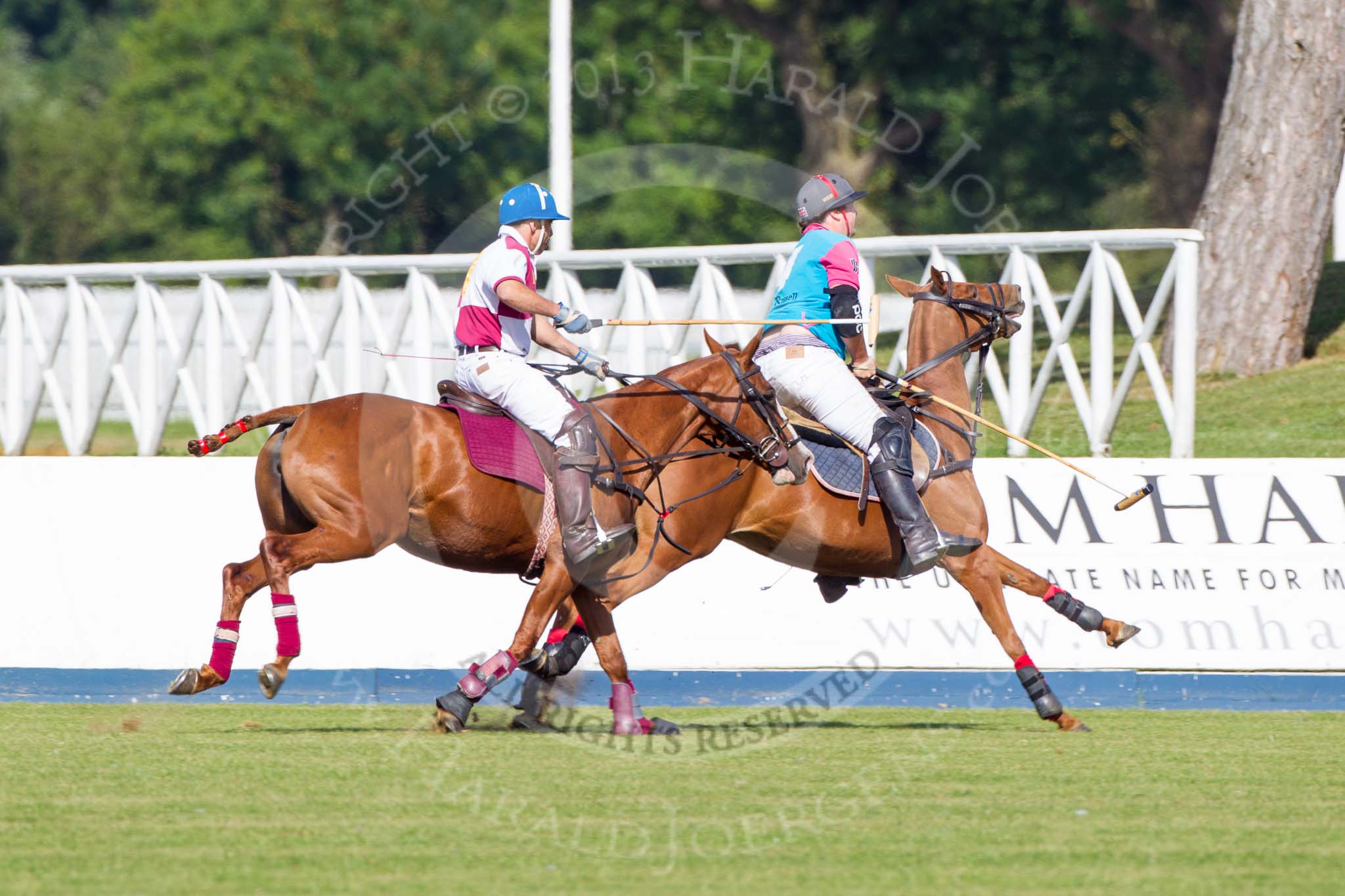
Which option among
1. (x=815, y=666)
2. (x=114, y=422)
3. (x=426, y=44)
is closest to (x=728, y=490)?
(x=815, y=666)

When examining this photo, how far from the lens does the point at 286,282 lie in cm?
1464

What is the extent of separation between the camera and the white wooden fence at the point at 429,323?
12.4 m

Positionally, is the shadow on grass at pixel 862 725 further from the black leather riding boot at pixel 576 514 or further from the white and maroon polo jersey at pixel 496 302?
the white and maroon polo jersey at pixel 496 302

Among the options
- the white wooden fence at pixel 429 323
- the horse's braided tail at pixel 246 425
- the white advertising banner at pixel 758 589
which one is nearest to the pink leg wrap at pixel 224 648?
the horse's braided tail at pixel 246 425

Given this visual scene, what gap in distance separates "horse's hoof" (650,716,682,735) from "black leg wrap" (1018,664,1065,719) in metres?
1.65

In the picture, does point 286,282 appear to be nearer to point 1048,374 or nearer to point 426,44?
point 1048,374

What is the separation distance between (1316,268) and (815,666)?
8.53 meters

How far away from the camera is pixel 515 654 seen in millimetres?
7977

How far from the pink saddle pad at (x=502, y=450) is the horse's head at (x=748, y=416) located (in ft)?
2.79

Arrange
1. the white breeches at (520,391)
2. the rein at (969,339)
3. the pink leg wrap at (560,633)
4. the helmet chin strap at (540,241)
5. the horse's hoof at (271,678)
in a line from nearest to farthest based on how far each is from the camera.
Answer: the horse's hoof at (271,678)
the white breeches at (520,391)
the helmet chin strap at (540,241)
the pink leg wrap at (560,633)
the rein at (969,339)

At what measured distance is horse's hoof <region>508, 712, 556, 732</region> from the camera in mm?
8586

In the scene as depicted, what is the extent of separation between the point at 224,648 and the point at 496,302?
193 centimetres

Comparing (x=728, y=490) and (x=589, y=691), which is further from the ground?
(x=728, y=490)

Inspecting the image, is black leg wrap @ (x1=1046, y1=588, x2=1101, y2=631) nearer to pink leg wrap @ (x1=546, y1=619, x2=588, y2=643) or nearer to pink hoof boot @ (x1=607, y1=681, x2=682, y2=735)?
pink hoof boot @ (x1=607, y1=681, x2=682, y2=735)
